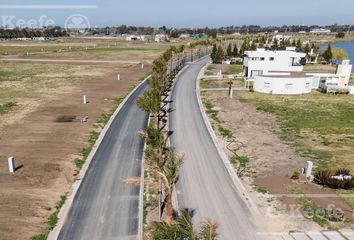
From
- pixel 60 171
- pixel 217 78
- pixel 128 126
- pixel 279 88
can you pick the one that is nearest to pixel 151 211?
pixel 60 171

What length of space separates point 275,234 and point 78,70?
74465mm

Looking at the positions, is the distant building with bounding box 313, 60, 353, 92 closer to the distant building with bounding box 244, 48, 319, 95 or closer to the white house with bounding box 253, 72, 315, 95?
the distant building with bounding box 244, 48, 319, 95

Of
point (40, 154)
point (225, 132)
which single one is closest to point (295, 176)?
point (225, 132)

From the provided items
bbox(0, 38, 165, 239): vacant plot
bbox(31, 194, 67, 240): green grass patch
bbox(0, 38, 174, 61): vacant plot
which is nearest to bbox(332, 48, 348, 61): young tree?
bbox(0, 38, 174, 61): vacant plot

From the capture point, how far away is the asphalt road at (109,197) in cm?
1969

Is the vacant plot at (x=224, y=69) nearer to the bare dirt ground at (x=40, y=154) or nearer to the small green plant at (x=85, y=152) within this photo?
the bare dirt ground at (x=40, y=154)

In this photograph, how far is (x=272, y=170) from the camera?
28297mm

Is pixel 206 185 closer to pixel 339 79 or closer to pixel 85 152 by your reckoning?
pixel 85 152

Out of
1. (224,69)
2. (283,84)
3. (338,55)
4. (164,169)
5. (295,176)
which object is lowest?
(295,176)

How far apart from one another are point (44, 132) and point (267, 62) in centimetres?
5465

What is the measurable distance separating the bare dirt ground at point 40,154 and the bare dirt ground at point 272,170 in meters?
14.8

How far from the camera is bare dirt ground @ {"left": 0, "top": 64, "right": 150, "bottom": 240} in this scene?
21.0 m

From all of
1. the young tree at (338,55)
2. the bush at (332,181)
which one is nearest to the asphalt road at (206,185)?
the bush at (332,181)

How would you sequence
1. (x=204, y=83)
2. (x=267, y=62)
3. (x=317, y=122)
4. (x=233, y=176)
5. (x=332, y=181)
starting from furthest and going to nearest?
1. (x=267, y=62)
2. (x=204, y=83)
3. (x=317, y=122)
4. (x=233, y=176)
5. (x=332, y=181)
